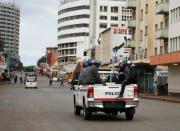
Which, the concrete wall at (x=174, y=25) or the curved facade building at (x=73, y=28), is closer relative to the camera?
the concrete wall at (x=174, y=25)

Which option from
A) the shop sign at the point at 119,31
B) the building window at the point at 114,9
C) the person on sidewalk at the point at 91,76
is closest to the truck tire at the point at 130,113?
the person on sidewalk at the point at 91,76

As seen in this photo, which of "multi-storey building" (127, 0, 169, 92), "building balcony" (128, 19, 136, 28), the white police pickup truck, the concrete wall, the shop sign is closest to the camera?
the white police pickup truck

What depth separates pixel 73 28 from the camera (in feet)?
511

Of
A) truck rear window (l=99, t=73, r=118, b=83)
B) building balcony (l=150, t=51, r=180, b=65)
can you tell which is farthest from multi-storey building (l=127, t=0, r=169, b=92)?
truck rear window (l=99, t=73, r=118, b=83)

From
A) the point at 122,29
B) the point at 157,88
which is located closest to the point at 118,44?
the point at 122,29

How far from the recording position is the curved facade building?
5974 inches

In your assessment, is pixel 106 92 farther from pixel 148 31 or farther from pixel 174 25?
pixel 148 31

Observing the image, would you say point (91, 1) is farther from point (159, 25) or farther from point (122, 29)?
point (159, 25)

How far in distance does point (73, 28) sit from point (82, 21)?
5.01 metres

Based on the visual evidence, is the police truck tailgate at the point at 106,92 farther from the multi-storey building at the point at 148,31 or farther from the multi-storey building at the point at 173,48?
the multi-storey building at the point at 148,31

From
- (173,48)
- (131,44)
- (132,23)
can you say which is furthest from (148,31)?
(173,48)

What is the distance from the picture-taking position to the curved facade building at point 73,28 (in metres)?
152

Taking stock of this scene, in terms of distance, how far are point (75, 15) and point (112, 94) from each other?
140 m

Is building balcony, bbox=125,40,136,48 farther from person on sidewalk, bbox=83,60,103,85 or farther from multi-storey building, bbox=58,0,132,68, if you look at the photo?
multi-storey building, bbox=58,0,132,68
